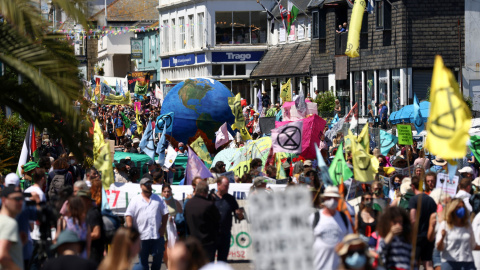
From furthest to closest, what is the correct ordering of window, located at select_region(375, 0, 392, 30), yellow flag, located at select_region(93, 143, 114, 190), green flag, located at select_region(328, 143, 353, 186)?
window, located at select_region(375, 0, 392, 30) → yellow flag, located at select_region(93, 143, 114, 190) → green flag, located at select_region(328, 143, 353, 186)

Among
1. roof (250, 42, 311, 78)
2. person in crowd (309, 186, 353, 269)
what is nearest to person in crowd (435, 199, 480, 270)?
person in crowd (309, 186, 353, 269)

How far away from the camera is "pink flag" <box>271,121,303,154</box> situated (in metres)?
17.5

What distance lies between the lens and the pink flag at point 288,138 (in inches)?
691

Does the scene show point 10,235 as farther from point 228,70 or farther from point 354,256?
point 228,70

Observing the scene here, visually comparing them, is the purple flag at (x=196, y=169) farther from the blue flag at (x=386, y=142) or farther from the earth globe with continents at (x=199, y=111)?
the earth globe with continents at (x=199, y=111)

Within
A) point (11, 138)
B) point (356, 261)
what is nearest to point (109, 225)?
point (356, 261)

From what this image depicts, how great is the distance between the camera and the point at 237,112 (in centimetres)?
2552

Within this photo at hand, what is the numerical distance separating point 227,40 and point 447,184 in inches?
1739

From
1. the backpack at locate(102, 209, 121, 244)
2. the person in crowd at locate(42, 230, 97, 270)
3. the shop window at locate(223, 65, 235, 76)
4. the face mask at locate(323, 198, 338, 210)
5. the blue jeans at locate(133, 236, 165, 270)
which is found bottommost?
the blue jeans at locate(133, 236, 165, 270)

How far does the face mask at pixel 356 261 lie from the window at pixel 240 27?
1943 inches

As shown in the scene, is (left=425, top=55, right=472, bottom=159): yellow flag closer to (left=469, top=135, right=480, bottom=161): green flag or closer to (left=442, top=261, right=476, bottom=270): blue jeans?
(left=442, top=261, right=476, bottom=270): blue jeans

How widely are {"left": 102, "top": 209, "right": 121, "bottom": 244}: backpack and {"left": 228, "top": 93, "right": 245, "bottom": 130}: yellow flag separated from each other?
13975mm

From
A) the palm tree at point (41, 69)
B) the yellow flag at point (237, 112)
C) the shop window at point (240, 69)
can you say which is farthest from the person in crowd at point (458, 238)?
the shop window at point (240, 69)

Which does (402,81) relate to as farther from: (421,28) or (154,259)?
(154,259)
